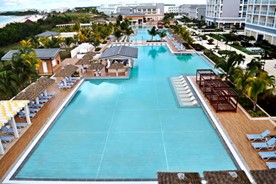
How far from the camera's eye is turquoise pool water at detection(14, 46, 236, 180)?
473 inches

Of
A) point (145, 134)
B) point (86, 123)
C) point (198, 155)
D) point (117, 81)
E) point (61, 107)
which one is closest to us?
point (198, 155)

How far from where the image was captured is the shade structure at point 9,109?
43.5ft

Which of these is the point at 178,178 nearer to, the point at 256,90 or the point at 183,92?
the point at 256,90

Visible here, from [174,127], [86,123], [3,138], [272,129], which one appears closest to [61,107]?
[86,123]

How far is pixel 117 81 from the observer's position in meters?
25.8

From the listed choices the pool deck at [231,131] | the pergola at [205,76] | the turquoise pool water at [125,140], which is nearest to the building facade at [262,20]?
the pergola at [205,76]

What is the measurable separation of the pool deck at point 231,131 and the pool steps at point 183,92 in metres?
2.83

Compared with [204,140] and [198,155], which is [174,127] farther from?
[198,155]

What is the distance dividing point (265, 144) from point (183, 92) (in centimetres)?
942

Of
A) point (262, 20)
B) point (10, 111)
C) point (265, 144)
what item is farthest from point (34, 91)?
point (262, 20)

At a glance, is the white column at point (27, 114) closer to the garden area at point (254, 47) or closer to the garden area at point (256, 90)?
the garden area at point (256, 90)

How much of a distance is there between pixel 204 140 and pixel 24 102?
36.7ft

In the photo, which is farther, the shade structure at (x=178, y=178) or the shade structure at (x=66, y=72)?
the shade structure at (x=66, y=72)

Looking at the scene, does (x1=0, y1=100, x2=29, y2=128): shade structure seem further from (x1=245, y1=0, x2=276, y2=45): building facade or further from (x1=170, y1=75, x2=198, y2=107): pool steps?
(x1=245, y1=0, x2=276, y2=45): building facade
